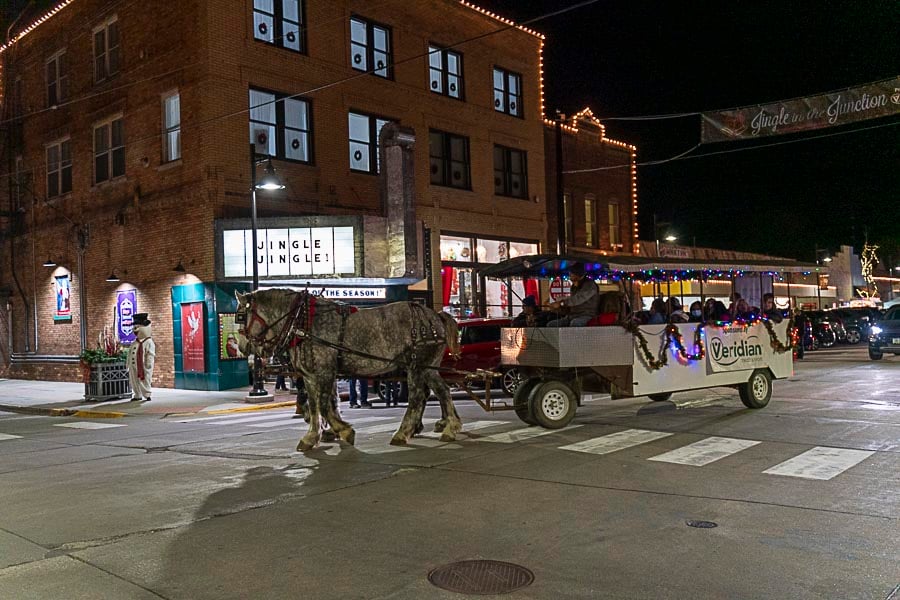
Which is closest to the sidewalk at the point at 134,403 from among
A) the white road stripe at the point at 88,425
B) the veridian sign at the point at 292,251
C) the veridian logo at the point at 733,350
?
the white road stripe at the point at 88,425

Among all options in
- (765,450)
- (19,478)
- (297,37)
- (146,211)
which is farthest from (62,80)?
(765,450)

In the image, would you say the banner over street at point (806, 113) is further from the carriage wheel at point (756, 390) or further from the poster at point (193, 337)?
the poster at point (193, 337)

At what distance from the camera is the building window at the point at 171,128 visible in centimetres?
2198

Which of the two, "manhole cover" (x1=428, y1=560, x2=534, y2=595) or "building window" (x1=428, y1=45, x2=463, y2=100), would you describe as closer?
"manhole cover" (x1=428, y1=560, x2=534, y2=595)

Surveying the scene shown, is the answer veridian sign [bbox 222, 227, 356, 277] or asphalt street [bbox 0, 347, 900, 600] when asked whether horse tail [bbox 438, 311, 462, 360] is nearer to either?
asphalt street [bbox 0, 347, 900, 600]

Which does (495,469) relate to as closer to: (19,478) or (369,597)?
(369,597)

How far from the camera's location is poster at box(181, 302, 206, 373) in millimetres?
21156

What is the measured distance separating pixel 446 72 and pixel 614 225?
37.8 ft

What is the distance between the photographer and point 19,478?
9.27 m

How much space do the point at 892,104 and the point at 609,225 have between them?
1827cm

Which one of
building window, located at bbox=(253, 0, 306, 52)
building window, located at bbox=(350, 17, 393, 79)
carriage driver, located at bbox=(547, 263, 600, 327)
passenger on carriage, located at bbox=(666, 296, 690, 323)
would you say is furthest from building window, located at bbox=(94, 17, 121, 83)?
passenger on carriage, located at bbox=(666, 296, 690, 323)

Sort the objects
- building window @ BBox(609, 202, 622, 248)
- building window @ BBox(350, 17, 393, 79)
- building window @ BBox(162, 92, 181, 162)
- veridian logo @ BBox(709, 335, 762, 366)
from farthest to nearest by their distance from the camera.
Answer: building window @ BBox(609, 202, 622, 248) → building window @ BBox(350, 17, 393, 79) → building window @ BBox(162, 92, 181, 162) → veridian logo @ BBox(709, 335, 762, 366)

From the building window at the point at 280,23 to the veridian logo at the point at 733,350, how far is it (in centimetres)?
1574

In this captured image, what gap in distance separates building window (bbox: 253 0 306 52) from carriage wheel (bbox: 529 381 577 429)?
1540 cm
